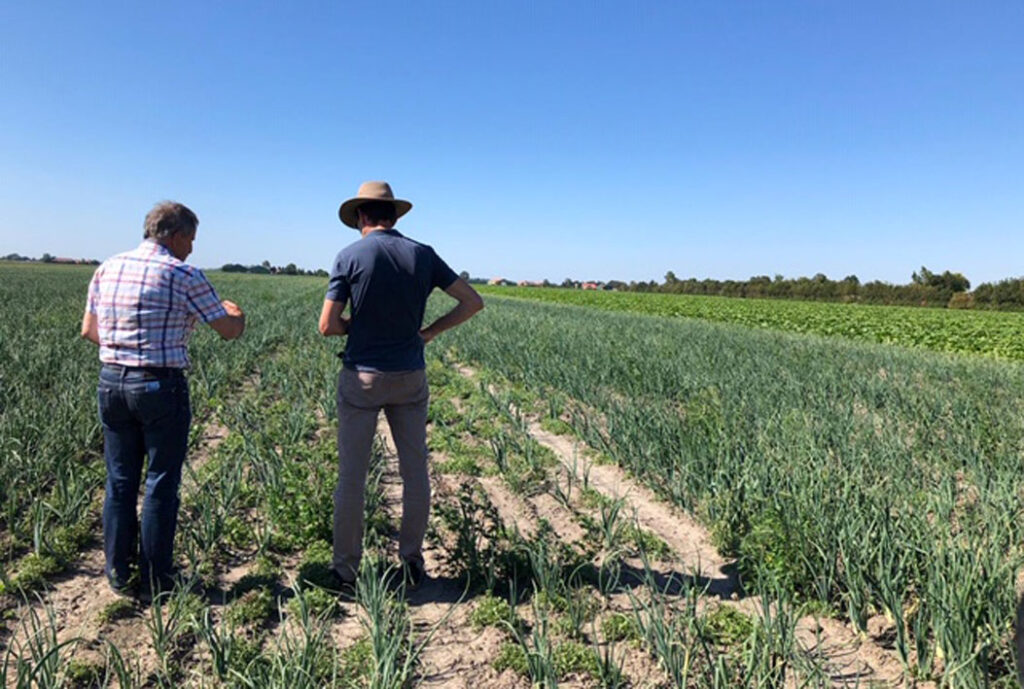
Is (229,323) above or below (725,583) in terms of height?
above

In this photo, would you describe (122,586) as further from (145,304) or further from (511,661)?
(511,661)

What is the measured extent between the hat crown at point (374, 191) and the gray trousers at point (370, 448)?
2.50ft

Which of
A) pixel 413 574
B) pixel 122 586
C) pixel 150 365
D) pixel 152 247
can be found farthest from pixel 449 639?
pixel 152 247

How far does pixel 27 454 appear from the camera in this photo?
3.15 m

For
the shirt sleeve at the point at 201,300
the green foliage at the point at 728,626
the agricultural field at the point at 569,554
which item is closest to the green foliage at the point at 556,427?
the agricultural field at the point at 569,554

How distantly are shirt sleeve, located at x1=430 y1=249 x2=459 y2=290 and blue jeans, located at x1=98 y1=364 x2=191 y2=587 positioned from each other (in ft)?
3.78

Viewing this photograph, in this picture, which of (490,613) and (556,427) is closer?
(490,613)

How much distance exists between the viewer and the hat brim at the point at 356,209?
7.86 ft

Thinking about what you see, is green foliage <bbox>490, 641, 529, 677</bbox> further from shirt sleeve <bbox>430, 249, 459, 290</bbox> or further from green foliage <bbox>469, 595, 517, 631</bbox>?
shirt sleeve <bbox>430, 249, 459, 290</bbox>

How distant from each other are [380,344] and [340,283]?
31 centimetres

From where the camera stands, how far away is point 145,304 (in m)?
2.21

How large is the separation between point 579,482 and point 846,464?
1.71 m

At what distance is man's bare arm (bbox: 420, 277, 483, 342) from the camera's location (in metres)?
2.52

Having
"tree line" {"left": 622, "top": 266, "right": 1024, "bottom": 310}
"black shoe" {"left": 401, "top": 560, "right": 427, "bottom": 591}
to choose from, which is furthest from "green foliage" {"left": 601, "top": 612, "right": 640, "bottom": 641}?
"tree line" {"left": 622, "top": 266, "right": 1024, "bottom": 310}
